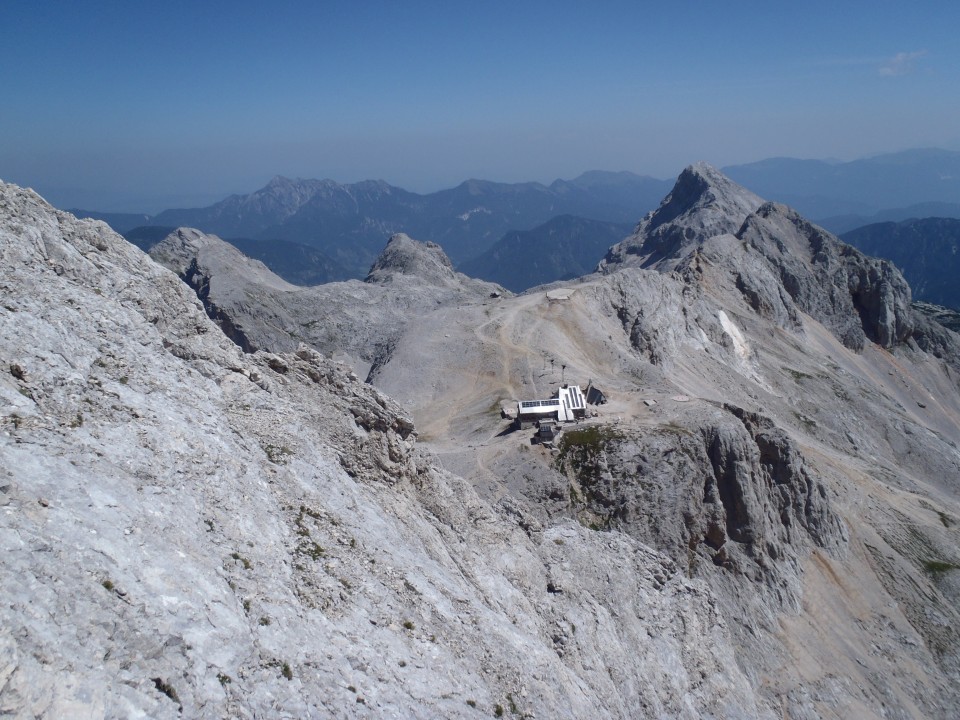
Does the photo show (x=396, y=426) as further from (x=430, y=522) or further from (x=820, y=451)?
(x=820, y=451)

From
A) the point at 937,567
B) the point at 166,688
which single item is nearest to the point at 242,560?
the point at 166,688

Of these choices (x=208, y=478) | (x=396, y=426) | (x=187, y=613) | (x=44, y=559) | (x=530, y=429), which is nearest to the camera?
(x=44, y=559)

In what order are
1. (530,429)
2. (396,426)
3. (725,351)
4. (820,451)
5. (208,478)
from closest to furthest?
(208,478) → (396,426) → (530,429) → (820,451) → (725,351)

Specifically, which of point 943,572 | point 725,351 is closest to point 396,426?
point 943,572

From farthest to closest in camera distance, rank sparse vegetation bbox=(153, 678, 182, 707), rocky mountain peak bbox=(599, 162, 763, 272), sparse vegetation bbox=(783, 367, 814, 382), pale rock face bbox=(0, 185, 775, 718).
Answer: rocky mountain peak bbox=(599, 162, 763, 272) < sparse vegetation bbox=(783, 367, 814, 382) < pale rock face bbox=(0, 185, 775, 718) < sparse vegetation bbox=(153, 678, 182, 707)

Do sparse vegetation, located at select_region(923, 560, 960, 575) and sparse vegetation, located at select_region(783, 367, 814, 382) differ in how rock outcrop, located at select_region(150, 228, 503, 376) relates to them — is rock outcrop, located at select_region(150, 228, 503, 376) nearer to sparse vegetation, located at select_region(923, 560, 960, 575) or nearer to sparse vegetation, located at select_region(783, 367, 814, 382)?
sparse vegetation, located at select_region(783, 367, 814, 382)

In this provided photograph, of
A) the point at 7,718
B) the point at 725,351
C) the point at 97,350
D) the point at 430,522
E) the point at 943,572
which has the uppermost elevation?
the point at 97,350

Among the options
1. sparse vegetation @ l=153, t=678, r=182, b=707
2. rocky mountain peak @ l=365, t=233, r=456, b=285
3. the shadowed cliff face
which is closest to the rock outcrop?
rocky mountain peak @ l=365, t=233, r=456, b=285

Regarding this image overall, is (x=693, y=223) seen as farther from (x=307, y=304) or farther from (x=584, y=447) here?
(x=584, y=447)
